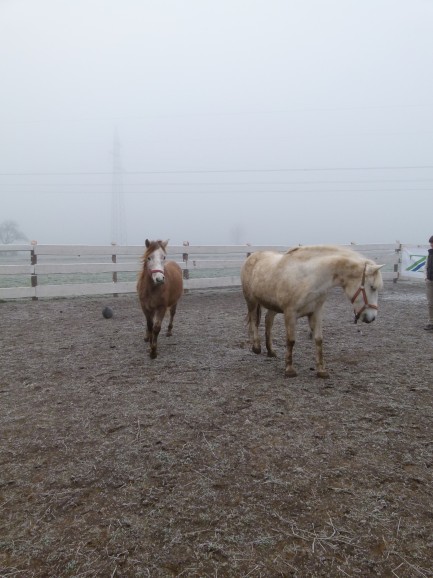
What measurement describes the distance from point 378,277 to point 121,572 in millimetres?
3705

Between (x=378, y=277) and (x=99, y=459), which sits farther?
(x=378, y=277)

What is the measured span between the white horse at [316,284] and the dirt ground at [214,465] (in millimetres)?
672

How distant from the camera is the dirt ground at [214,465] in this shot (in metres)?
1.99

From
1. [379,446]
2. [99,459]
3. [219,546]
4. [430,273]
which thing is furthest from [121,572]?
[430,273]

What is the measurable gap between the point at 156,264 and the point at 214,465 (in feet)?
9.99

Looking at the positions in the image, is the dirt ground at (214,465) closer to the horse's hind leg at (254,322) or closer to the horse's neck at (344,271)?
the horse's hind leg at (254,322)

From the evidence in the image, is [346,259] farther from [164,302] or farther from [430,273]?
[430,273]

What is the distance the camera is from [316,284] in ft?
14.8

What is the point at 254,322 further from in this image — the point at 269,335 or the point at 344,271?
the point at 344,271

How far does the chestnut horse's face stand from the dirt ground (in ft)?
3.87

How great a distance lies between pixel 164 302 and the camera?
5.49 metres

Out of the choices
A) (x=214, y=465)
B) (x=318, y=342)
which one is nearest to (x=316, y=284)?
(x=318, y=342)

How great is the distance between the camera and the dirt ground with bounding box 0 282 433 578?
199 centimetres

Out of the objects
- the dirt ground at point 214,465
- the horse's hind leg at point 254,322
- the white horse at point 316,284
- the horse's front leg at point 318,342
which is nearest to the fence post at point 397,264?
the dirt ground at point 214,465
